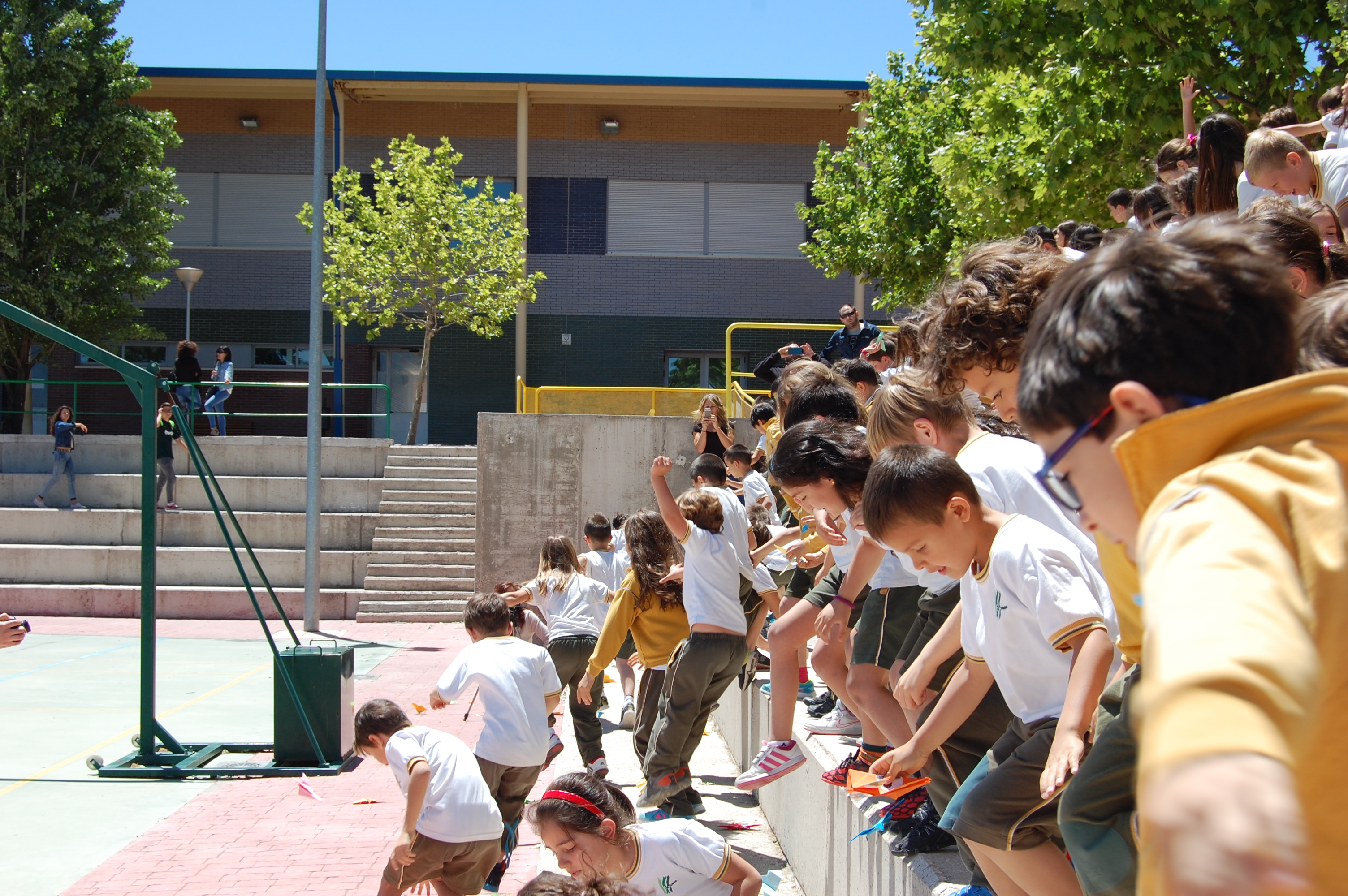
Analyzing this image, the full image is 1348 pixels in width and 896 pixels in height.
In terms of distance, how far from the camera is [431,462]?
779 inches

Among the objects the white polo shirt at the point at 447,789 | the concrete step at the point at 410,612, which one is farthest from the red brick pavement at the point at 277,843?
the concrete step at the point at 410,612

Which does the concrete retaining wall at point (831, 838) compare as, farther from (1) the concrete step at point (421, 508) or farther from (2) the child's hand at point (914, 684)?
(1) the concrete step at point (421, 508)

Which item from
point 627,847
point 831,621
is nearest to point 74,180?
point 831,621

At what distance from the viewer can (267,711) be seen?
33.7ft

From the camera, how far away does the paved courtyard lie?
5.85 m

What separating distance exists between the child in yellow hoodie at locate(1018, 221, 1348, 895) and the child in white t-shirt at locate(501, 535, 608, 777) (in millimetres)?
6388

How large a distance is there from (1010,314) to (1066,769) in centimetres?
135

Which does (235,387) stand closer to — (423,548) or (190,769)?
(423,548)

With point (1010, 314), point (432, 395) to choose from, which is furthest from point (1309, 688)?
point (432, 395)

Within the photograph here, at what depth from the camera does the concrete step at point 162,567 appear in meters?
17.3

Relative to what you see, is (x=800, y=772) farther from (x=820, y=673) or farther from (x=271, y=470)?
(x=271, y=470)

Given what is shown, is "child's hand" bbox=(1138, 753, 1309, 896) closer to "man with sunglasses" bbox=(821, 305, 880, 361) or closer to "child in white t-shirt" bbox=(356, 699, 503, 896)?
"child in white t-shirt" bbox=(356, 699, 503, 896)

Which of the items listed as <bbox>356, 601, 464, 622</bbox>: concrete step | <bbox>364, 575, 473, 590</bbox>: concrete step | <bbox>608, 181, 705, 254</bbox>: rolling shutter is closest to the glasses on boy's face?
<bbox>356, 601, 464, 622</bbox>: concrete step

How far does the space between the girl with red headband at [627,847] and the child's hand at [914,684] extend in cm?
120
